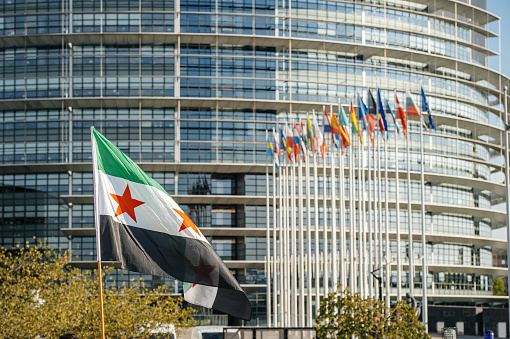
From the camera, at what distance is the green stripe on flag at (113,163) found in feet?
41.4

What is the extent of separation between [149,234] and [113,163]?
1.37 meters

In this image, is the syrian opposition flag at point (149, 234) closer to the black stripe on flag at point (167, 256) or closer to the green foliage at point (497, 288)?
the black stripe on flag at point (167, 256)

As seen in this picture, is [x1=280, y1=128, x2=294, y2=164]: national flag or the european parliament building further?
the european parliament building

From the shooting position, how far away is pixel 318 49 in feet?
267

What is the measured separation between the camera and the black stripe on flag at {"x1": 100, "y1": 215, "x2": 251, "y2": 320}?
12344 mm

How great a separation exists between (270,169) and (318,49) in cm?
1548

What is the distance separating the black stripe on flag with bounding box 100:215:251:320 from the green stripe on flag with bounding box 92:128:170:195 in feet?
2.86

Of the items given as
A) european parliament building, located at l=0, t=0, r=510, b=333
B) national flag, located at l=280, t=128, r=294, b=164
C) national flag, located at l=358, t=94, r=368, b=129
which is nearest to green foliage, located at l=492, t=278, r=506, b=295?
european parliament building, located at l=0, t=0, r=510, b=333

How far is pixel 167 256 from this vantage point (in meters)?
12.7

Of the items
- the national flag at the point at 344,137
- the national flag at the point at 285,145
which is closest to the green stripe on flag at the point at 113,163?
the national flag at the point at 344,137

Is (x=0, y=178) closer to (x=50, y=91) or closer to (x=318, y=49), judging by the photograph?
(x=50, y=91)

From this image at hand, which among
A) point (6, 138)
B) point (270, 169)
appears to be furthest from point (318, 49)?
point (6, 138)

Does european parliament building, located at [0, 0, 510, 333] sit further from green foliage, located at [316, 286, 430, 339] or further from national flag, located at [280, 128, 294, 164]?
green foliage, located at [316, 286, 430, 339]

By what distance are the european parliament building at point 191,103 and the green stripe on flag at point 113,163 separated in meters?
60.6
